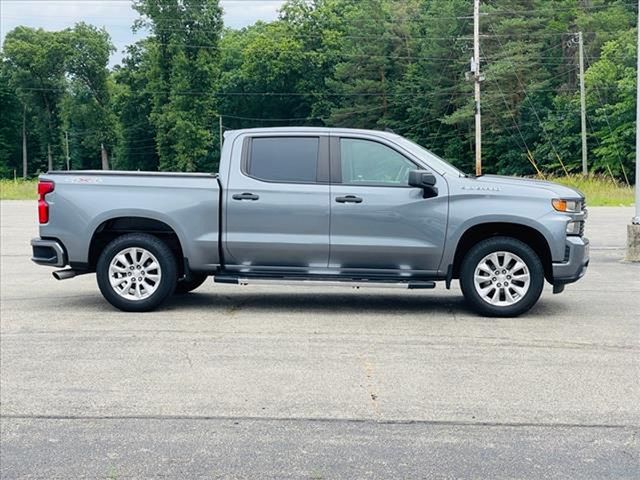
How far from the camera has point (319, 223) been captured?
346 inches

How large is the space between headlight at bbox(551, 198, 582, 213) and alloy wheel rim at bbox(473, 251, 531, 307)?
65 centimetres

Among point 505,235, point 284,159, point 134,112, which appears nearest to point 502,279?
point 505,235

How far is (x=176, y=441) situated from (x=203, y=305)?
475 cm

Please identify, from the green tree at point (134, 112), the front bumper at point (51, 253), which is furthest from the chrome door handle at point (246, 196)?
the green tree at point (134, 112)

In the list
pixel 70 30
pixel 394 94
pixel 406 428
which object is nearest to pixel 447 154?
pixel 394 94

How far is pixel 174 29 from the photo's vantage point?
7900 cm

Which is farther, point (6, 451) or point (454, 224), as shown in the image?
point (454, 224)

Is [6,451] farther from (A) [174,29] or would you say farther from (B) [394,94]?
(A) [174,29]

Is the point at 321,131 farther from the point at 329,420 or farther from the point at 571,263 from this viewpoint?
the point at 329,420

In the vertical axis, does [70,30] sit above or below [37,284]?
above

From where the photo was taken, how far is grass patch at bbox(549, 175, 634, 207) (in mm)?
33938

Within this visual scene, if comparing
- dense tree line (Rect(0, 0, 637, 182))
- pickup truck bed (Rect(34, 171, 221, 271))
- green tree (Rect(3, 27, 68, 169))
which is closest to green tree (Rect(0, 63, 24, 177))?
dense tree line (Rect(0, 0, 637, 182))

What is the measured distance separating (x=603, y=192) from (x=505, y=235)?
103 feet

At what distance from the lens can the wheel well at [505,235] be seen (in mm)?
8758
